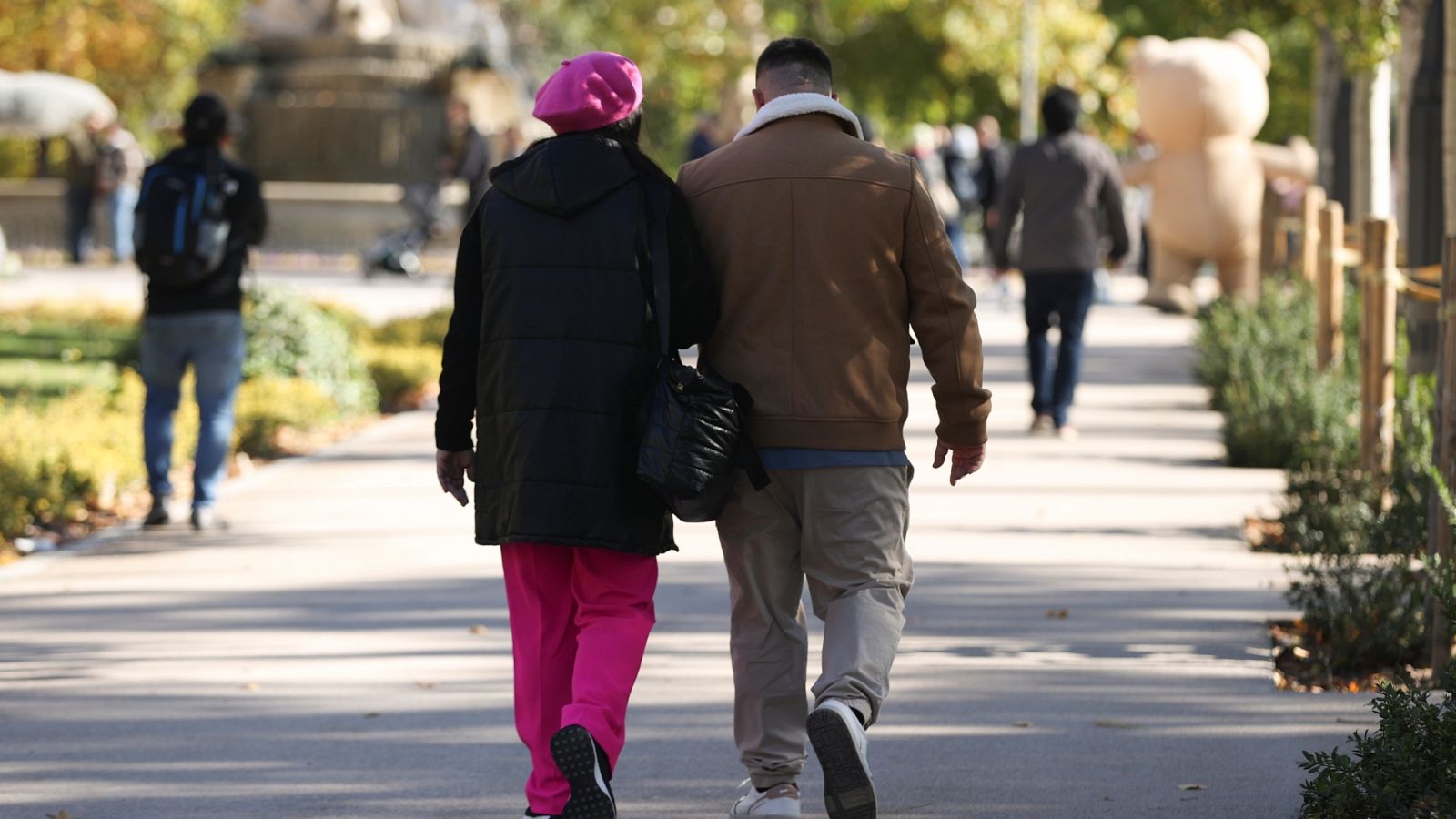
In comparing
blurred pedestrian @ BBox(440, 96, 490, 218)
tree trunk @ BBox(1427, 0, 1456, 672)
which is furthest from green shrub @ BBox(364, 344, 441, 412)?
tree trunk @ BBox(1427, 0, 1456, 672)

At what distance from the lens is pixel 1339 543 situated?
8.29m

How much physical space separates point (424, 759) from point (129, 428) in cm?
654

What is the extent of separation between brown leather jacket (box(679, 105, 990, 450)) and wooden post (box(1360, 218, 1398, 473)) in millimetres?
5201

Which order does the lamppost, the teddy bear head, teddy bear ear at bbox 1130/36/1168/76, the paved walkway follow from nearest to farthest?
the paved walkway → the teddy bear head → teddy bear ear at bbox 1130/36/1168/76 → the lamppost

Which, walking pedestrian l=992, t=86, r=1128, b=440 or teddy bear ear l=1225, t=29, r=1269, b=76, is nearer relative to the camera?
walking pedestrian l=992, t=86, r=1128, b=440

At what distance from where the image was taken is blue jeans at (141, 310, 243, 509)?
989 centimetres

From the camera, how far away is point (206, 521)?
10305 mm

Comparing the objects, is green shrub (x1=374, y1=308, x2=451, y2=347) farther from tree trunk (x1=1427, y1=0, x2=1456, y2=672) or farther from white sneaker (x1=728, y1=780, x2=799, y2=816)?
white sneaker (x1=728, y1=780, x2=799, y2=816)

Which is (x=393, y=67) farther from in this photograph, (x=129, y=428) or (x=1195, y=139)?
(x=129, y=428)

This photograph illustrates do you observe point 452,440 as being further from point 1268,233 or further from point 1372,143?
point 1268,233

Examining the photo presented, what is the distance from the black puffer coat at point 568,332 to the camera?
5.13m

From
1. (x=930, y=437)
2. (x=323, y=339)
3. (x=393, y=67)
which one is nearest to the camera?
(x=930, y=437)

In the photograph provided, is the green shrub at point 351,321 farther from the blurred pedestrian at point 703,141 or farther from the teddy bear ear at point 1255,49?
the teddy bear ear at point 1255,49

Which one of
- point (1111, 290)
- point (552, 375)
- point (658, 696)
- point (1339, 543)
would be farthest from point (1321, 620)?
point (1111, 290)
